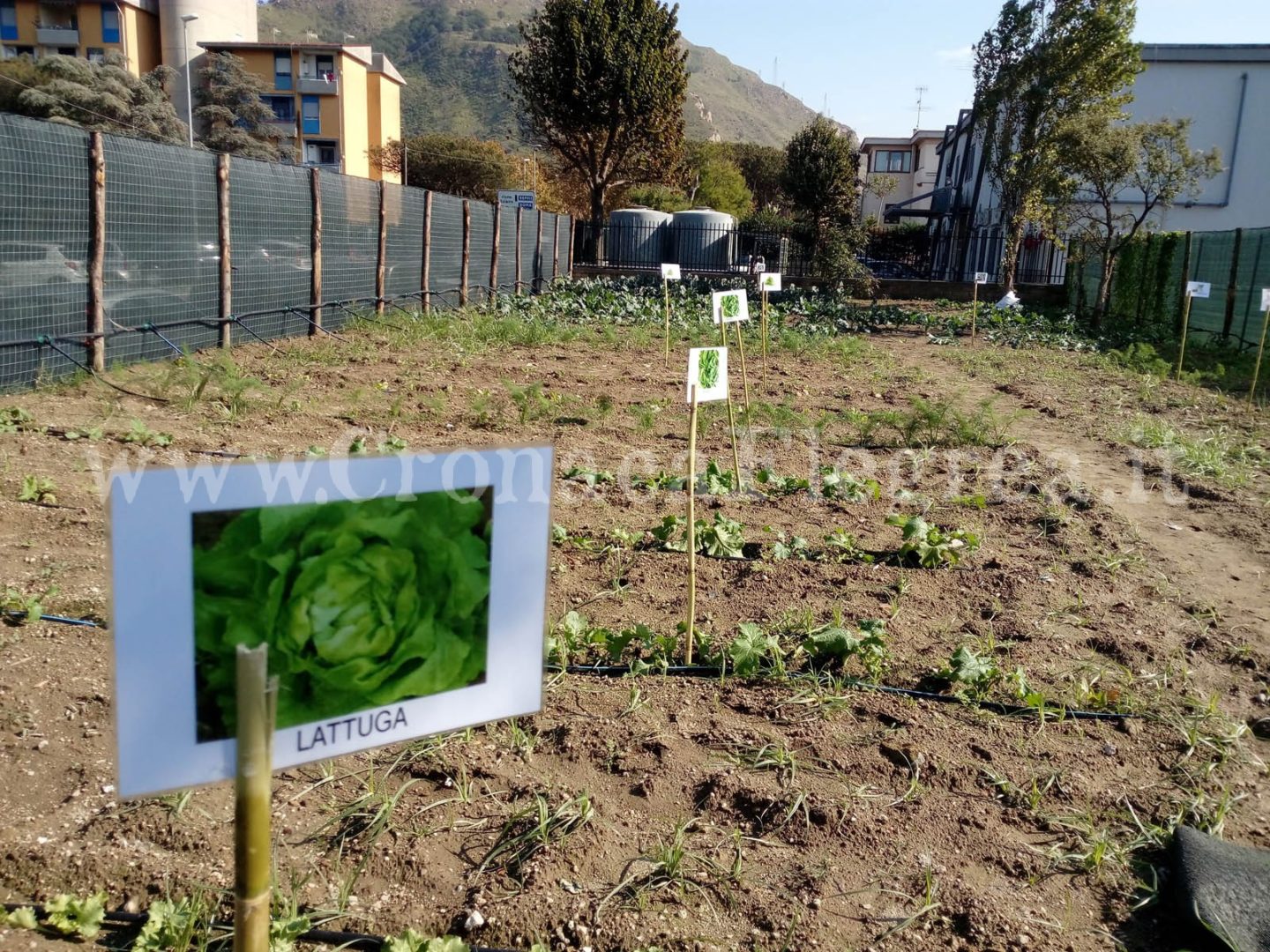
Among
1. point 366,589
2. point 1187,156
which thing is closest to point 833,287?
point 1187,156

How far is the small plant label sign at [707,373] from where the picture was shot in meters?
4.45

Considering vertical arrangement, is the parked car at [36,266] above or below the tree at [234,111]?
below

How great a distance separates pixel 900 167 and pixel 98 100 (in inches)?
2053

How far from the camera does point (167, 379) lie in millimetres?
8289

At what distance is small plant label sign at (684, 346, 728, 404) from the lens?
4.45m

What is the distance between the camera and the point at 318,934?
7.82ft

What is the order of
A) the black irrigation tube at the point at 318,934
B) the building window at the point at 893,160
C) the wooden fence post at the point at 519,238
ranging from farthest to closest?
the building window at the point at 893,160, the wooden fence post at the point at 519,238, the black irrigation tube at the point at 318,934

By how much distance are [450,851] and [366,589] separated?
1.50 m

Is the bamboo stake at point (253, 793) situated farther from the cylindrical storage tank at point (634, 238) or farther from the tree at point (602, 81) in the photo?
the cylindrical storage tank at point (634, 238)

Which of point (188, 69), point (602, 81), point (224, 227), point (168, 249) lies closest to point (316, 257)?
point (224, 227)

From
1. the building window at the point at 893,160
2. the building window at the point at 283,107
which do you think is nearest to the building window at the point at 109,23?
the building window at the point at 283,107

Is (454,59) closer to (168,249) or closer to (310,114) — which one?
(310,114)

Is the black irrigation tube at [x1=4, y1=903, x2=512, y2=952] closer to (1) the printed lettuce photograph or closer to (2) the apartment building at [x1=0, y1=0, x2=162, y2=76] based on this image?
(1) the printed lettuce photograph

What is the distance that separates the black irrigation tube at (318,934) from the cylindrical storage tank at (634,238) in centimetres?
3109
